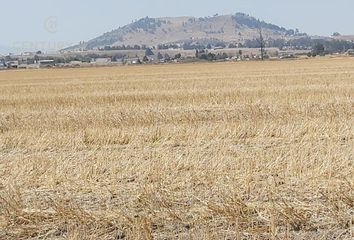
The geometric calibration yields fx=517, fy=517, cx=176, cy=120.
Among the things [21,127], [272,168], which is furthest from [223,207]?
[21,127]

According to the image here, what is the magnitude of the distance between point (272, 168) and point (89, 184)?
2.73 metres

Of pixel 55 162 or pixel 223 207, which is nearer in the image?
pixel 223 207

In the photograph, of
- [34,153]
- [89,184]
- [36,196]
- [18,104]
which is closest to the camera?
[36,196]

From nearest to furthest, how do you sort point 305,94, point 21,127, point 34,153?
1. point 34,153
2. point 21,127
3. point 305,94

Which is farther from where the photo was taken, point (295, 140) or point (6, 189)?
point (295, 140)

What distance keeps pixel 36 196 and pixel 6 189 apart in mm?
617

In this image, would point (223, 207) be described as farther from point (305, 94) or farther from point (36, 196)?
point (305, 94)

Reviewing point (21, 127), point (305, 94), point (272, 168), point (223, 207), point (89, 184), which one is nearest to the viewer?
point (223, 207)

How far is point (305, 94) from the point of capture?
23.5 m

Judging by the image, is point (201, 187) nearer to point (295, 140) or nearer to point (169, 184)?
point (169, 184)

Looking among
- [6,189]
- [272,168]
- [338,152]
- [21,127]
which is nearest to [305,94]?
[21,127]

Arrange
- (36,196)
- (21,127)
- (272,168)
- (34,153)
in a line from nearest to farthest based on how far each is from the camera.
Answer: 1. (36,196)
2. (272,168)
3. (34,153)
4. (21,127)

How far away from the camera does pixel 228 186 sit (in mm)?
6805

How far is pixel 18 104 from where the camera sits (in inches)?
990
